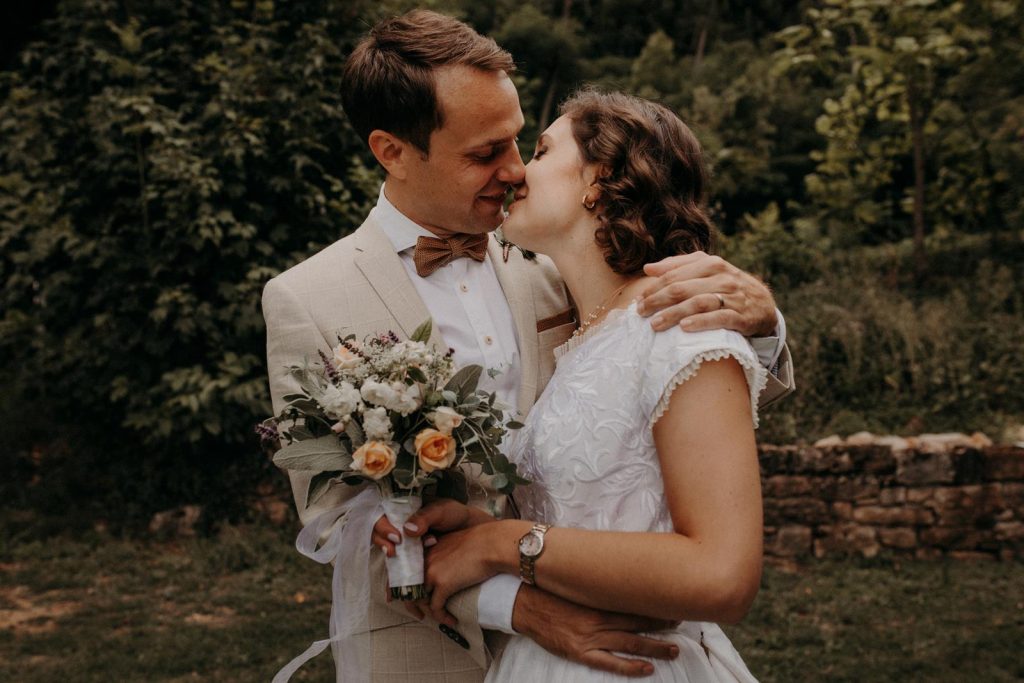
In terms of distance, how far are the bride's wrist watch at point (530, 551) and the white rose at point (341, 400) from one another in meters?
0.45

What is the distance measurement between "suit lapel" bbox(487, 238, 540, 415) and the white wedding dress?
10.6 inches

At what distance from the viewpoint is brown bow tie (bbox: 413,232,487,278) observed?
2572 mm

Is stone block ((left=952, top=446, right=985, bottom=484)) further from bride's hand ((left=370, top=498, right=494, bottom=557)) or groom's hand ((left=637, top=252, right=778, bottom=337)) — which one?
bride's hand ((left=370, top=498, right=494, bottom=557))

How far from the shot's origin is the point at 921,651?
4934mm

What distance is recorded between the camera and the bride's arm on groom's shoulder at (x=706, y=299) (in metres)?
1.96

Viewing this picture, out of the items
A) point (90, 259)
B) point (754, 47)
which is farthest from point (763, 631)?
point (754, 47)

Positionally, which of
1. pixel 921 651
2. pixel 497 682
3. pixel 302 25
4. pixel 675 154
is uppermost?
pixel 302 25

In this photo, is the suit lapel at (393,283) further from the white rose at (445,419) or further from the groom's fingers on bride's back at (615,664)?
the groom's fingers on bride's back at (615,664)

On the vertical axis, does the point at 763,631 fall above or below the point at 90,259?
below

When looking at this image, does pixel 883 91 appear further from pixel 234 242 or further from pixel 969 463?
pixel 234 242

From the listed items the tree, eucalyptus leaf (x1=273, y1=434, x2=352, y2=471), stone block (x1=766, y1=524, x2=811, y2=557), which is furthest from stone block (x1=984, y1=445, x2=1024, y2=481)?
eucalyptus leaf (x1=273, y1=434, x2=352, y2=471)

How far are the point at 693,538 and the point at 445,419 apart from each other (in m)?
0.53

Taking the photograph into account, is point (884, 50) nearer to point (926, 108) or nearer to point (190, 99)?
point (926, 108)

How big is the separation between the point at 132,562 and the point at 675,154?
5615 millimetres
